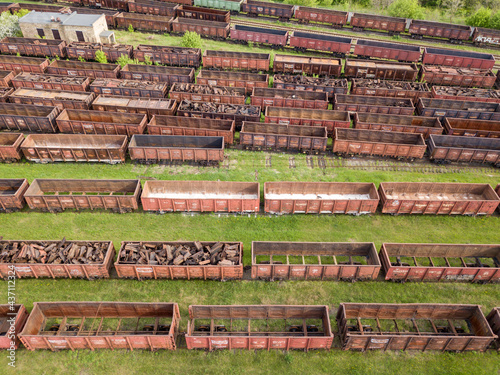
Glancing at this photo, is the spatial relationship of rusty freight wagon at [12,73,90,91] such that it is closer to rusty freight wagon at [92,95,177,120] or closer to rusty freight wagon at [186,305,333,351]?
rusty freight wagon at [92,95,177,120]

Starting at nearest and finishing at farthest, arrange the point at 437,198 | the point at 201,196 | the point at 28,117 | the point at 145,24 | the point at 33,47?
the point at 201,196 < the point at 437,198 < the point at 28,117 < the point at 33,47 < the point at 145,24

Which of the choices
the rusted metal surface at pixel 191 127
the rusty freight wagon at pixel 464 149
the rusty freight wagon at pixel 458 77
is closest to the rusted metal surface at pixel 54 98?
the rusted metal surface at pixel 191 127

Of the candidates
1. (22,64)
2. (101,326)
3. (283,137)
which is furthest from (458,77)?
(22,64)

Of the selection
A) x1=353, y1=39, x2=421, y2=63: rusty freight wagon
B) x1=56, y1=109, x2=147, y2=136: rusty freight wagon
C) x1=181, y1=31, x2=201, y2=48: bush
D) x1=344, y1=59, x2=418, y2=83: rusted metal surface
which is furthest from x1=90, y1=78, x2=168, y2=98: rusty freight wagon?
x1=353, y1=39, x2=421, y2=63: rusty freight wagon

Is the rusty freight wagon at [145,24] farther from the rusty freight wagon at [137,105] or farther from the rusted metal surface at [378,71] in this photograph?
the rusted metal surface at [378,71]

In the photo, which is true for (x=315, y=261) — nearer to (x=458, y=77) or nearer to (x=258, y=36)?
(x=458, y=77)

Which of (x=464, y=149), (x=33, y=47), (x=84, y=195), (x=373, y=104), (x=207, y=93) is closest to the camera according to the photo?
(x=84, y=195)

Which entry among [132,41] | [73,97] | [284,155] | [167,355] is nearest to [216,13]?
[132,41]
